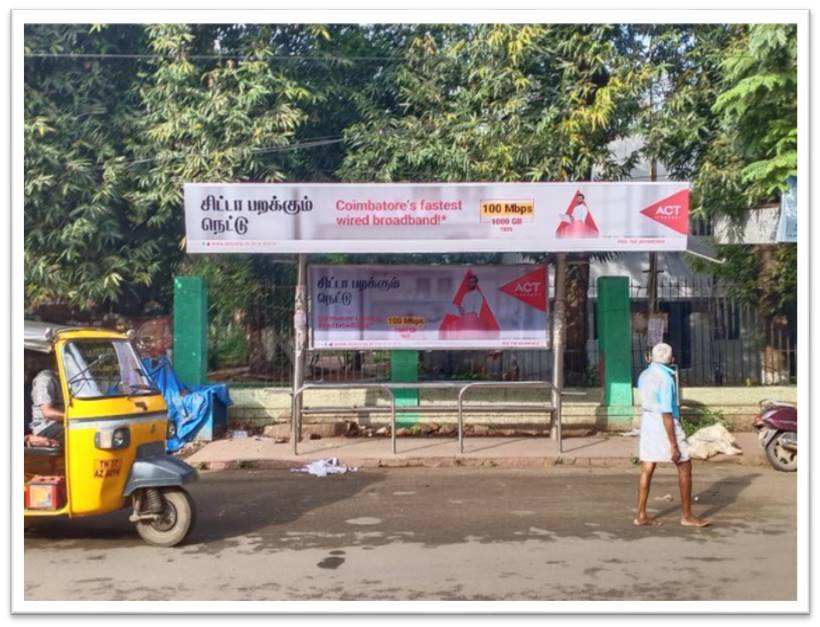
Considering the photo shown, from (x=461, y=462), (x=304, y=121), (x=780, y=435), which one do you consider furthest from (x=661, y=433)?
(x=304, y=121)

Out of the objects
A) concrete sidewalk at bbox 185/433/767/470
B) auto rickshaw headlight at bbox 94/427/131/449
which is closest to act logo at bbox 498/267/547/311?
concrete sidewalk at bbox 185/433/767/470

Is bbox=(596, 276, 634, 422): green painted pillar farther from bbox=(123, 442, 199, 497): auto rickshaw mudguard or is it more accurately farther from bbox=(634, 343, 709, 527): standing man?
bbox=(123, 442, 199, 497): auto rickshaw mudguard

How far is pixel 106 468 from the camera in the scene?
671 centimetres

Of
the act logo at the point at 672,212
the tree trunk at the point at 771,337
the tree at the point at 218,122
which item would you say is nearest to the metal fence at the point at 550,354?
the tree trunk at the point at 771,337

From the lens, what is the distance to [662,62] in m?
12.9

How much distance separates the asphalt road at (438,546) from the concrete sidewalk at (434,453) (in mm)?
966

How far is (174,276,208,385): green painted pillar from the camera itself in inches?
484

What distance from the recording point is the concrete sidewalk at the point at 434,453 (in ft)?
34.9

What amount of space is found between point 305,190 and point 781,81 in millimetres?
5683

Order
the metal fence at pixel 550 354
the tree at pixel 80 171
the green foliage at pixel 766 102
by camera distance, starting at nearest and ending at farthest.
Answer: the green foliage at pixel 766 102 < the tree at pixel 80 171 < the metal fence at pixel 550 354

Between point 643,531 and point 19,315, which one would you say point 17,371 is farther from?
point 643,531

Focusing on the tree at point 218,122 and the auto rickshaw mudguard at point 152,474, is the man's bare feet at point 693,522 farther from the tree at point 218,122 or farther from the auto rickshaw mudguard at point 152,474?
the tree at point 218,122

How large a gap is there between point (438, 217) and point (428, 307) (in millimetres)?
1474

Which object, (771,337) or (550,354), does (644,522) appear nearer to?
(550,354)
